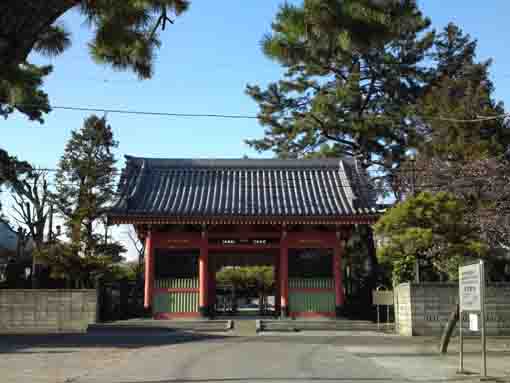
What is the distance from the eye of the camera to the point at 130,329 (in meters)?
17.8

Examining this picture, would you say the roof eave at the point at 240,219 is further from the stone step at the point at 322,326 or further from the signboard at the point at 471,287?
the signboard at the point at 471,287

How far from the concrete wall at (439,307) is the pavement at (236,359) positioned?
0.83m

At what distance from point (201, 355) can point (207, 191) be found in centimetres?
1085

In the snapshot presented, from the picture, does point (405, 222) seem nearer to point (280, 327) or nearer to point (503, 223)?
point (503, 223)

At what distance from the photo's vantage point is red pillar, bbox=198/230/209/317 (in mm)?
19938

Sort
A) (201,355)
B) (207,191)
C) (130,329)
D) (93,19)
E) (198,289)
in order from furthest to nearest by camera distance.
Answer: (207,191) → (198,289) → (130,329) → (201,355) → (93,19)

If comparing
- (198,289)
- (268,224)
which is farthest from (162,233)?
(268,224)

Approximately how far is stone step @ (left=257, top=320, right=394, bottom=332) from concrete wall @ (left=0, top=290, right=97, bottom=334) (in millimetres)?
5590

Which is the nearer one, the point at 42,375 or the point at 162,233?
the point at 42,375

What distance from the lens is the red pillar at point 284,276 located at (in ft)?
65.5

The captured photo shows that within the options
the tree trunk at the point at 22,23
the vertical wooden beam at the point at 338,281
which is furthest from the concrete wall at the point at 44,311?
the tree trunk at the point at 22,23

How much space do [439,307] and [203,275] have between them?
26.0 feet

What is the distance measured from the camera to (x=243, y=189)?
22125 mm

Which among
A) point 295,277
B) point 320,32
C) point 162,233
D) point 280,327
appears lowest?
point 280,327
